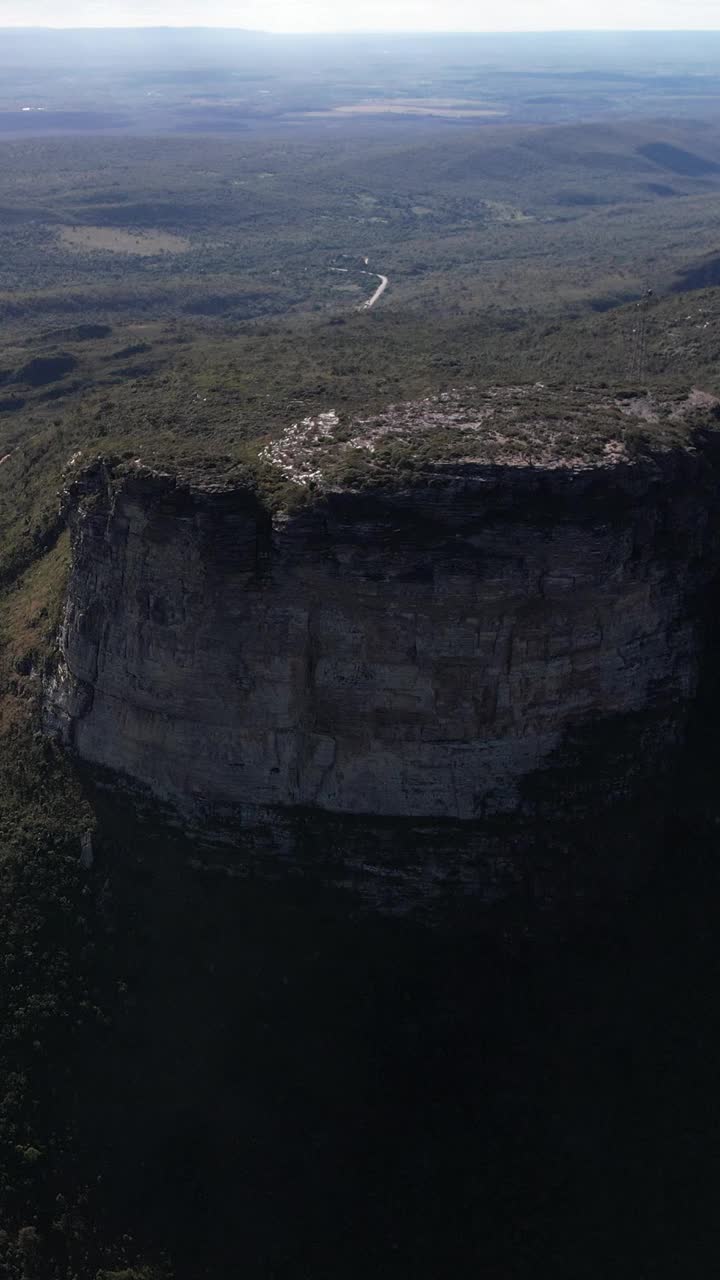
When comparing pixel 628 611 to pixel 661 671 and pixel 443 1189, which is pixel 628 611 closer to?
pixel 661 671

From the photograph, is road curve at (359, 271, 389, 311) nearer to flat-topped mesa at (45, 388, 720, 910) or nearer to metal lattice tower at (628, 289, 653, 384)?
metal lattice tower at (628, 289, 653, 384)

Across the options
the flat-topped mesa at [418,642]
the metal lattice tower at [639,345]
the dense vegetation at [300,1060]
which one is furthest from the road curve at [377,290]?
the flat-topped mesa at [418,642]

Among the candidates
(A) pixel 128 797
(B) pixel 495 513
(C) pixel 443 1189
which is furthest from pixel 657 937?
(A) pixel 128 797

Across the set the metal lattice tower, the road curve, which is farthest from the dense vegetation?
the road curve

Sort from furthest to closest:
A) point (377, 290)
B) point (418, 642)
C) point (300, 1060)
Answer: point (377, 290) < point (300, 1060) < point (418, 642)

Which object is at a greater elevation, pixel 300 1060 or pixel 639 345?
pixel 639 345

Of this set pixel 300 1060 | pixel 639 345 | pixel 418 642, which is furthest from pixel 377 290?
pixel 300 1060

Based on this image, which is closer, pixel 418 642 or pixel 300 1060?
pixel 418 642

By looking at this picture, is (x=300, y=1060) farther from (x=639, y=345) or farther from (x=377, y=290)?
(x=377, y=290)

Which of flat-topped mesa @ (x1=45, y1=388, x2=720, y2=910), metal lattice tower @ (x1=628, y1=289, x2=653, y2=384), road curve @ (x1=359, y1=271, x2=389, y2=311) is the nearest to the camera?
flat-topped mesa @ (x1=45, y1=388, x2=720, y2=910)
